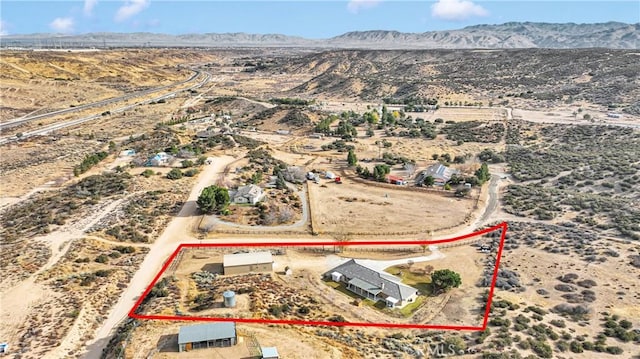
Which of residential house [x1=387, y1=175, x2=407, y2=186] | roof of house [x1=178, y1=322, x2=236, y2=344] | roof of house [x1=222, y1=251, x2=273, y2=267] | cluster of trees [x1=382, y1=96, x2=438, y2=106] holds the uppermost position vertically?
cluster of trees [x1=382, y1=96, x2=438, y2=106]

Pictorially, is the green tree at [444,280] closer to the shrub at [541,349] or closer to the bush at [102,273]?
the shrub at [541,349]

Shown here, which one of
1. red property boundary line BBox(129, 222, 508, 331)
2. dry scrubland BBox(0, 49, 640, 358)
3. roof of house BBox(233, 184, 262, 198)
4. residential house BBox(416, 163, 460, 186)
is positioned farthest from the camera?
residential house BBox(416, 163, 460, 186)

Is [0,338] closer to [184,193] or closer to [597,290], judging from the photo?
[184,193]

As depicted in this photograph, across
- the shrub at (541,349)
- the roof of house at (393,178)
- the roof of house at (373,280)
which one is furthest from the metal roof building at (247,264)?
the roof of house at (393,178)

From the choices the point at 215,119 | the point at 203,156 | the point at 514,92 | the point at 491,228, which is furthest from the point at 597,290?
the point at 514,92

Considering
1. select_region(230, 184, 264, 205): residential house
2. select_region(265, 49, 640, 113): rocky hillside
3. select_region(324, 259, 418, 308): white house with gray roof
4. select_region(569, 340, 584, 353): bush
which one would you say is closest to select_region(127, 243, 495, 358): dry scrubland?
select_region(324, 259, 418, 308): white house with gray roof

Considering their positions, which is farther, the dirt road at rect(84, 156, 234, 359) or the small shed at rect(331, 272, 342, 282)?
the small shed at rect(331, 272, 342, 282)

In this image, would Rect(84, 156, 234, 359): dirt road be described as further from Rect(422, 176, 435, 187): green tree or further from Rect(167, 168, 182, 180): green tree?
Rect(422, 176, 435, 187): green tree

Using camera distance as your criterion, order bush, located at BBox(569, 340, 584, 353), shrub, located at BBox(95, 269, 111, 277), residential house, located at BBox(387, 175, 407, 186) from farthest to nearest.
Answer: residential house, located at BBox(387, 175, 407, 186) → shrub, located at BBox(95, 269, 111, 277) → bush, located at BBox(569, 340, 584, 353)
